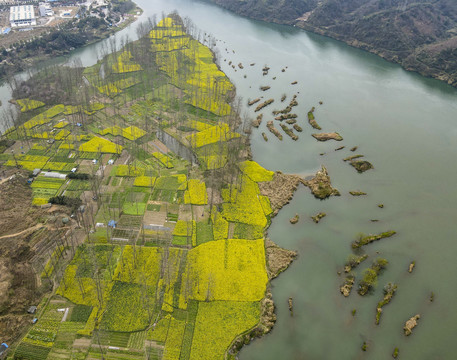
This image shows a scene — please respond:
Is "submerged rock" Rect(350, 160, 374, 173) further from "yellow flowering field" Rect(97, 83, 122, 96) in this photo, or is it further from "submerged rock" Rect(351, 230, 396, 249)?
"yellow flowering field" Rect(97, 83, 122, 96)

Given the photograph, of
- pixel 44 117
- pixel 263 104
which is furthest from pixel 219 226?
pixel 44 117

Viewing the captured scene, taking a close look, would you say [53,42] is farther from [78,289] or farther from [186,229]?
[78,289]

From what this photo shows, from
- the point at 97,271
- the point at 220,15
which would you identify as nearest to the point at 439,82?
the point at 220,15

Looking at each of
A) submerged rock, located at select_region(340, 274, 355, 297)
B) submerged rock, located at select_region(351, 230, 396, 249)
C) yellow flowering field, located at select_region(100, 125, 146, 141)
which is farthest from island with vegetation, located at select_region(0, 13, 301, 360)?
submerged rock, located at select_region(351, 230, 396, 249)

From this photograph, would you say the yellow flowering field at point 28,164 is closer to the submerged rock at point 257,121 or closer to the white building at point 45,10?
the submerged rock at point 257,121

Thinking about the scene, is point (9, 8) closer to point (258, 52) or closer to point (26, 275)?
point (258, 52)

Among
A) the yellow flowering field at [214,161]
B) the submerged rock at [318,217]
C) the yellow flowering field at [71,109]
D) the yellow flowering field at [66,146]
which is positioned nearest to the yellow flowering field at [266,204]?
the submerged rock at [318,217]
